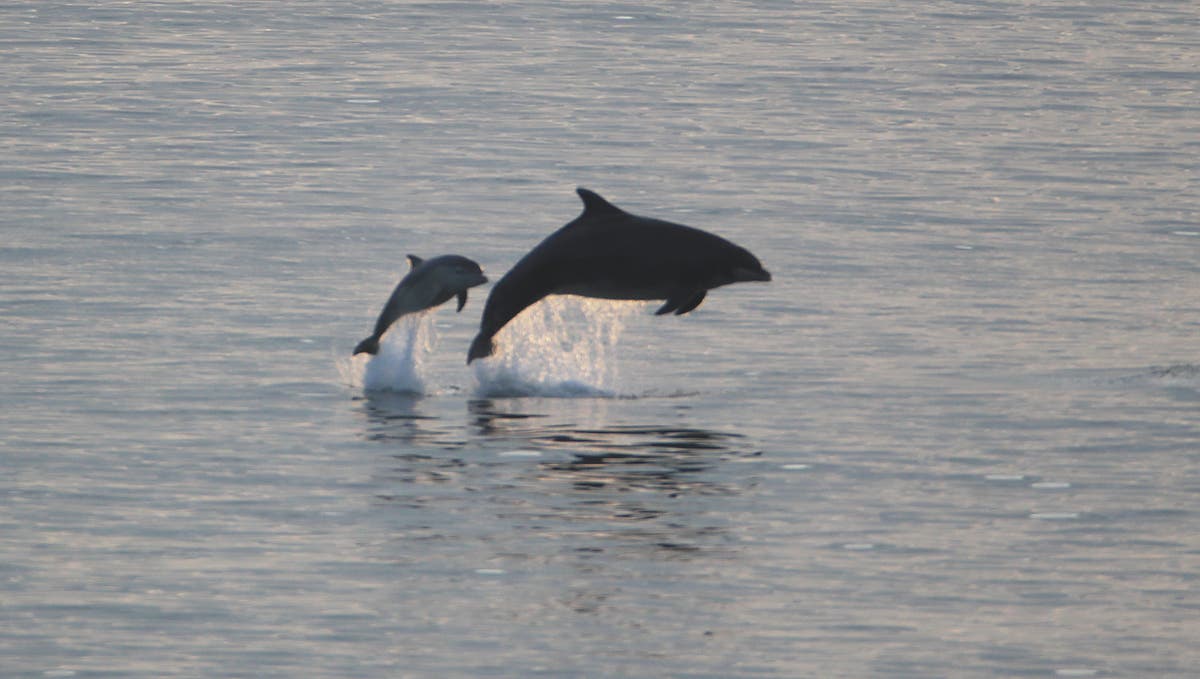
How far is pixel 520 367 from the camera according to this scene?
933 inches

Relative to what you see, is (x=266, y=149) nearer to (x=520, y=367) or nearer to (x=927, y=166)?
(x=927, y=166)

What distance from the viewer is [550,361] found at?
2422 cm

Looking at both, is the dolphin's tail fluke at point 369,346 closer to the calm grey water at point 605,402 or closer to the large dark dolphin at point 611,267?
the calm grey water at point 605,402

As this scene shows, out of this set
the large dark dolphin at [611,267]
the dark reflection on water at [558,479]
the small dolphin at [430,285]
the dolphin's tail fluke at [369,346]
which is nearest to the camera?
the dark reflection on water at [558,479]

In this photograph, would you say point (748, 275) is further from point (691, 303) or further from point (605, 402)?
point (605, 402)

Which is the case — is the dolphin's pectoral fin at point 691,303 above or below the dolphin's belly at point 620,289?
below

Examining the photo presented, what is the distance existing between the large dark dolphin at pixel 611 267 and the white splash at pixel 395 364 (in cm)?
127

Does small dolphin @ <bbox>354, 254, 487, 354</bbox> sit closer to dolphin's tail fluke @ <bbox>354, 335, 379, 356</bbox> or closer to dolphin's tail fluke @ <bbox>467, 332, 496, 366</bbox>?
dolphin's tail fluke @ <bbox>354, 335, 379, 356</bbox>

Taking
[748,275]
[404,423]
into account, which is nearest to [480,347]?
[404,423]

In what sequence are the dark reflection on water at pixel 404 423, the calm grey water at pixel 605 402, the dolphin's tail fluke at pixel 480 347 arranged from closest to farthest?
the calm grey water at pixel 605 402
the dark reflection on water at pixel 404 423
the dolphin's tail fluke at pixel 480 347

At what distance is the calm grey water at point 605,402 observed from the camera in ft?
50.7

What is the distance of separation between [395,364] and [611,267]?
2675mm

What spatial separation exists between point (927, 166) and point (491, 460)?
22.5m

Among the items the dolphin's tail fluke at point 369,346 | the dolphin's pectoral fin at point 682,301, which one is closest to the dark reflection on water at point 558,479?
the dolphin's tail fluke at point 369,346
